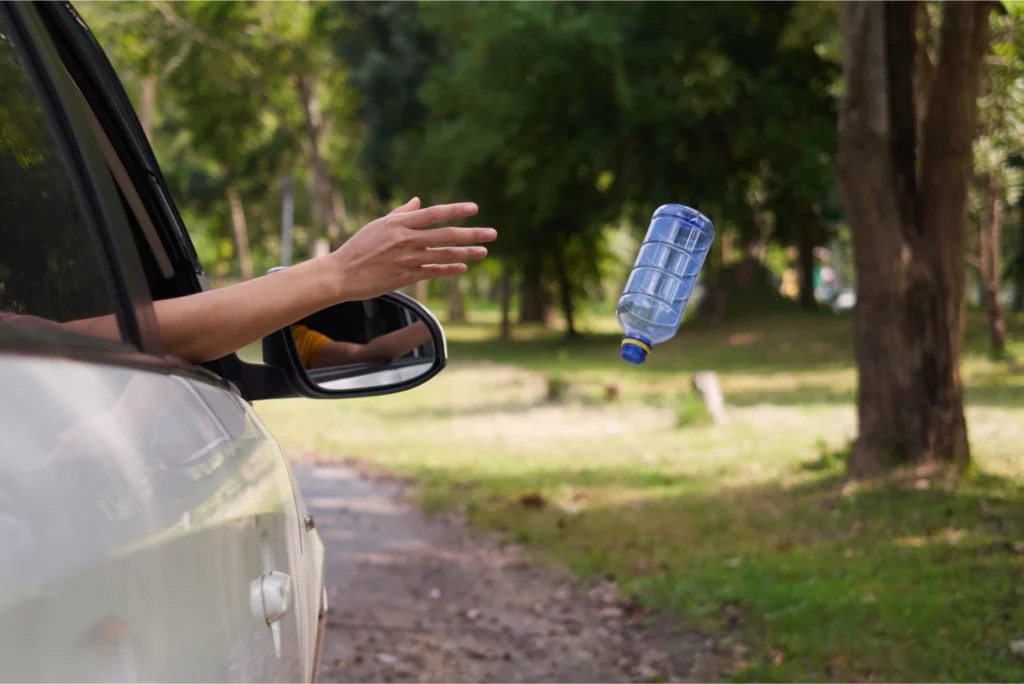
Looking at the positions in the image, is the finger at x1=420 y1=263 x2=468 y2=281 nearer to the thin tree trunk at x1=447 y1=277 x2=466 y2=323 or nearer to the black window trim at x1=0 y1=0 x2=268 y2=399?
the black window trim at x1=0 y1=0 x2=268 y2=399

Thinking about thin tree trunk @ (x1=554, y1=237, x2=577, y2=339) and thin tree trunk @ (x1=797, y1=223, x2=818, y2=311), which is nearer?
thin tree trunk @ (x1=554, y1=237, x2=577, y2=339)

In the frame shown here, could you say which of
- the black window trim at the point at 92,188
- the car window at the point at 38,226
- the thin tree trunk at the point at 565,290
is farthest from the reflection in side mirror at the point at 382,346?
the thin tree trunk at the point at 565,290

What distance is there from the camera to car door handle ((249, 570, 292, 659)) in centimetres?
198

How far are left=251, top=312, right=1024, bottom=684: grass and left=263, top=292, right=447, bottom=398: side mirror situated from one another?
10.6 feet

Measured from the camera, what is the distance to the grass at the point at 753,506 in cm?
604

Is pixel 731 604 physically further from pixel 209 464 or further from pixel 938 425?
pixel 209 464

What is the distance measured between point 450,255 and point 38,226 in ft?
2.87

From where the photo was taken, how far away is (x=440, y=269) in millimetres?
2521

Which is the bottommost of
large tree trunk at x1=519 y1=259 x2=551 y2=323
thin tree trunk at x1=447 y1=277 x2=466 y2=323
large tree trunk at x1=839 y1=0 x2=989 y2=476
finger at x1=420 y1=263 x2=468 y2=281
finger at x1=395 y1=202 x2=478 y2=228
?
thin tree trunk at x1=447 y1=277 x2=466 y2=323

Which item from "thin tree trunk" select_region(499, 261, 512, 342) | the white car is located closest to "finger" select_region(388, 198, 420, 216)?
the white car

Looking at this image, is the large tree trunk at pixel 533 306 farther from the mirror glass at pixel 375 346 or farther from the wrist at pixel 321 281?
the wrist at pixel 321 281

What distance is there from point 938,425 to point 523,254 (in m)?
22.4

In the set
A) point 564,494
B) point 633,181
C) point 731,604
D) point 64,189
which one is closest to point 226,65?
point 633,181

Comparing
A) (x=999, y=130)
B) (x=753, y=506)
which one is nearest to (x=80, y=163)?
(x=753, y=506)
